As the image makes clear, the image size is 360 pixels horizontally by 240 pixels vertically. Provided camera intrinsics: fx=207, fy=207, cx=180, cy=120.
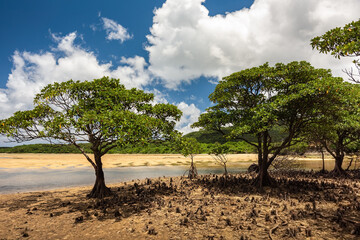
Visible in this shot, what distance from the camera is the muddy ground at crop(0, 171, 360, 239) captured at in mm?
8719

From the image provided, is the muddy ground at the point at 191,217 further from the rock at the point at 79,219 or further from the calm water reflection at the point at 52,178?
the calm water reflection at the point at 52,178

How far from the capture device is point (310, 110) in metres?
13.9

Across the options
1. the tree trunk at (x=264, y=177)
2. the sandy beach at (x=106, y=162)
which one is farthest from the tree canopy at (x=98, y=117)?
the sandy beach at (x=106, y=162)

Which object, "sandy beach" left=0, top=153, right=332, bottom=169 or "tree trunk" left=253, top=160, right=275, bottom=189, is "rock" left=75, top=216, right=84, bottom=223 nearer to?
"tree trunk" left=253, top=160, right=275, bottom=189

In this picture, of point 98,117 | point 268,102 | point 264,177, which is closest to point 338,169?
point 264,177

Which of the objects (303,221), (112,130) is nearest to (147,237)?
(112,130)

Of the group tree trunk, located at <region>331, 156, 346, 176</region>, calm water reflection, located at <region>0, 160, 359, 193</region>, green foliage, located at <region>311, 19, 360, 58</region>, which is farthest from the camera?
tree trunk, located at <region>331, 156, 346, 176</region>

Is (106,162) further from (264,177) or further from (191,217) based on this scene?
(191,217)

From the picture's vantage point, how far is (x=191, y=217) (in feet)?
34.2

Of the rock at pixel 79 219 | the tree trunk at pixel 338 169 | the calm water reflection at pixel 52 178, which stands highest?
the tree trunk at pixel 338 169

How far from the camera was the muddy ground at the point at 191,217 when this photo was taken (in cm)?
872

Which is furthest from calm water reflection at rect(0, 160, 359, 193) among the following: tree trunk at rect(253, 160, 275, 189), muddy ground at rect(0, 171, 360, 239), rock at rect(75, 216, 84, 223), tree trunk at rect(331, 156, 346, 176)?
tree trunk at rect(253, 160, 275, 189)

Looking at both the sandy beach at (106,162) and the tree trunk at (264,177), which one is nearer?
the tree trunk at (264,177)

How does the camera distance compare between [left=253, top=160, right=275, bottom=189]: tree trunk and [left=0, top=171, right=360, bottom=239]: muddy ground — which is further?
[left=253, top=160, right=275, bottom=189]: tree trunk
